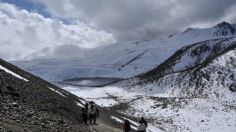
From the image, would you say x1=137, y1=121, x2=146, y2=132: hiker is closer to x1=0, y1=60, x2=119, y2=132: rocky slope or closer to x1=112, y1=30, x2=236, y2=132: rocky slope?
x1=0, y1=60, x2=119, y2=132: rocky slope

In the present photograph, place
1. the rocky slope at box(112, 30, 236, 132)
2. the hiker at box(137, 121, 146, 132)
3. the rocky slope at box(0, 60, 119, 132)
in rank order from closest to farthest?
the rocky slope at box(0, 60, 119, 132)
the hiker at box(137, 121, 146, 132)
the rocky slope at box(112, 30, 236, 132)

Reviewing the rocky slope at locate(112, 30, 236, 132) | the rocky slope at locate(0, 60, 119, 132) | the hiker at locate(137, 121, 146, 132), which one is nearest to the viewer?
the rocky slope at locate(0, 60, 119, 132)

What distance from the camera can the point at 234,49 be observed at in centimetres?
15038

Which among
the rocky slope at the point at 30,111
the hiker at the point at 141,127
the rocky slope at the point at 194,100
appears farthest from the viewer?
the rocky slope at the point at 194,100

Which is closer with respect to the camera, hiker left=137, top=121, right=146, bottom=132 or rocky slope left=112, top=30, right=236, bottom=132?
hiker left=137, top=121, right=146, bottom=132

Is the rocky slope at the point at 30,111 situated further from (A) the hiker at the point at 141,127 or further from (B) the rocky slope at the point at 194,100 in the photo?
(B) the rocky slope at the point at 194,100

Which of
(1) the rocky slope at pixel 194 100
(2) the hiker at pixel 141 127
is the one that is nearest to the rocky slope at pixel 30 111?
(2) the hiker at pixel 141 127

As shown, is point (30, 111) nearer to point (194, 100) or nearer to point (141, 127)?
point (141, 127)

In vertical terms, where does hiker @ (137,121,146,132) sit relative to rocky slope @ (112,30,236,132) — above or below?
below

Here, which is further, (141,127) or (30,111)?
(141,127)

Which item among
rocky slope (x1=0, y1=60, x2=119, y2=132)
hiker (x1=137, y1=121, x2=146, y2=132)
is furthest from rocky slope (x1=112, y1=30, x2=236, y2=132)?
hiker (x1=137, y1=121, x2=146, y2=132)

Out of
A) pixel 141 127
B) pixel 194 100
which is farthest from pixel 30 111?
pixel 194 100

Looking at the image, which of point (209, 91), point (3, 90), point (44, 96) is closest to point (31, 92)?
point (44, 96)

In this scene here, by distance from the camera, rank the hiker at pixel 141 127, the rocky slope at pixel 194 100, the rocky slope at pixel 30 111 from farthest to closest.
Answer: the rocky slope at pixel 194 100 < the hiker at pixel 141 127 < the rocky slope at pixel 30 111
